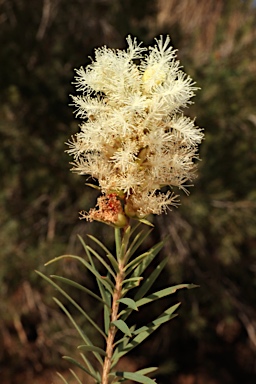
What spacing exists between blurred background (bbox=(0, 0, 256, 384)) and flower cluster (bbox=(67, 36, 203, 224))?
2.74 meters

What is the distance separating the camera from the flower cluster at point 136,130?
80 cm

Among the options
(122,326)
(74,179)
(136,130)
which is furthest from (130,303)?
(74,179)

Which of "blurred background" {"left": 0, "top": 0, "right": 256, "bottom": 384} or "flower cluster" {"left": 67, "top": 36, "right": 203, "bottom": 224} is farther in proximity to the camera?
"blurred background" {"left": 0, "top": 0, "right": 256, "bottom": 384}

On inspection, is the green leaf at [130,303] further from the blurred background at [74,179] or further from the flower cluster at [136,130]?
the blurred background at [74,179]

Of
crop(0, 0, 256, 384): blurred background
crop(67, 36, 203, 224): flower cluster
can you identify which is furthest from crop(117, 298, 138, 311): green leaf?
crop(0, 0, 256, 384): blurred background

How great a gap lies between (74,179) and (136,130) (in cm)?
287

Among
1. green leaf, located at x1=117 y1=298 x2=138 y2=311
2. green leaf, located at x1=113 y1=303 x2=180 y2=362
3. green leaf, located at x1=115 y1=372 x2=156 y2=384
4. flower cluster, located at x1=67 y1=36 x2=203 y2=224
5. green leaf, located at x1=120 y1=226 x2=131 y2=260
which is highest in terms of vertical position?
flower cluster, located at x1=67 y1=36 x2=203 y2=224

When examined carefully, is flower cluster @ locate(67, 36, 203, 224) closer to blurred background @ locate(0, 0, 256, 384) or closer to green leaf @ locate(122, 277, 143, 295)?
green leaf @ locate(122, 277, 143, 295)

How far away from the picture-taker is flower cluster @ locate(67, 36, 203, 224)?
80 centimetres

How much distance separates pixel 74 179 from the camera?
144 inches

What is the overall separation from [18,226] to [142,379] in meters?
3.05

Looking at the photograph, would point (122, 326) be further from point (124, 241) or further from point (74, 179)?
point (74, 179)

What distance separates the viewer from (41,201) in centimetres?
385

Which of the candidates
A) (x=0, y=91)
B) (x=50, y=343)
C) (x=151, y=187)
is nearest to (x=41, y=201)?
(x=0, y=91)
